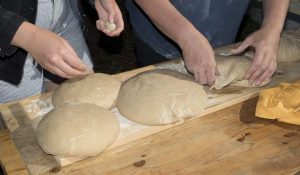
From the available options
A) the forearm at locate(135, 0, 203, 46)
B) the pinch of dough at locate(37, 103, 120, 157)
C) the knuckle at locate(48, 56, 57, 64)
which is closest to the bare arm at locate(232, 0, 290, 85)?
the forearm at locate(135, 0, 203, 46)

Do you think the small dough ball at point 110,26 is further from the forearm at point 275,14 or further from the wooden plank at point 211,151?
the forearm at point 275,14

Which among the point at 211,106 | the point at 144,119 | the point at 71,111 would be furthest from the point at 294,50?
the point at 71,111

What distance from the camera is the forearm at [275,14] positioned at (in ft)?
5.31

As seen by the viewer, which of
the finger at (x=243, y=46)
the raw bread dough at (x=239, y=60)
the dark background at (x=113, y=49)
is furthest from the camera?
the dark background at (x=113, y=49)

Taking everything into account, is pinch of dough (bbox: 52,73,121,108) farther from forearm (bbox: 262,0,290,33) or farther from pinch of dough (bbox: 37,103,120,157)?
forearm (bbox: 262,0,290,33)

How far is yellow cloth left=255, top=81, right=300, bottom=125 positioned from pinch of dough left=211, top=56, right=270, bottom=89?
162 mm

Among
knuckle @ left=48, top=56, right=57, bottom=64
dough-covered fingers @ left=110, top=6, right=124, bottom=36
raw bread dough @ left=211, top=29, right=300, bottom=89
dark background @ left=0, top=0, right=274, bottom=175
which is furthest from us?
dark background @ left=0, top=0, right=274, bottom=175

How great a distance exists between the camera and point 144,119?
128 centimetres

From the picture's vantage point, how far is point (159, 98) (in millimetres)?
1307

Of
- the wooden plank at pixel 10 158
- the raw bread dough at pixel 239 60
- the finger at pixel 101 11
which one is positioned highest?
the finger at pixel 101 11

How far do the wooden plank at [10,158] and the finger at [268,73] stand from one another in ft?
3.25

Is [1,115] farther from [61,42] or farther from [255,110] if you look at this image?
[255,110]

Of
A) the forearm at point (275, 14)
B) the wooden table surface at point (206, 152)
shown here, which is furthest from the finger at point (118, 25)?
the forearm at point (275, 14)

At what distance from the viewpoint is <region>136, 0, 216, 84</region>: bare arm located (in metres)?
1.44
